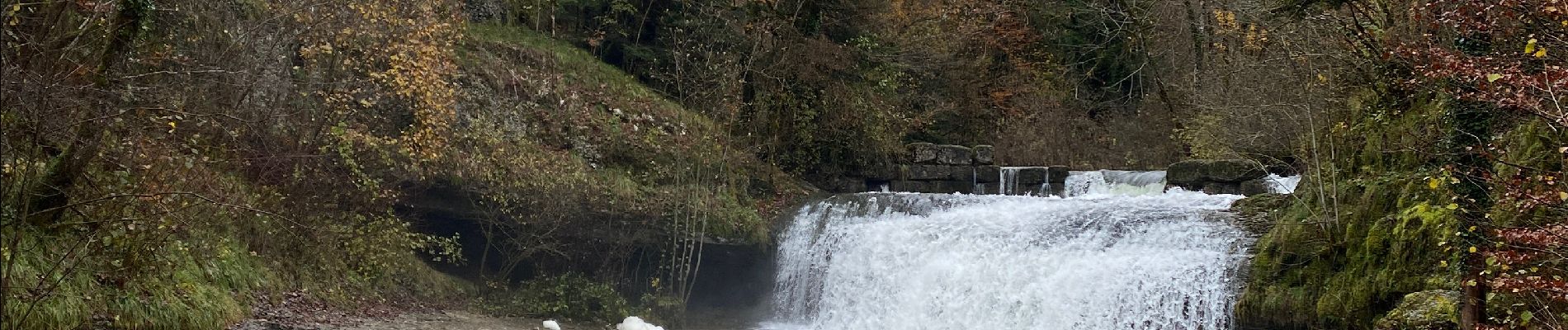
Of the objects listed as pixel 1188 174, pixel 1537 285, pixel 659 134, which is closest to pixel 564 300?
pixel 659 134

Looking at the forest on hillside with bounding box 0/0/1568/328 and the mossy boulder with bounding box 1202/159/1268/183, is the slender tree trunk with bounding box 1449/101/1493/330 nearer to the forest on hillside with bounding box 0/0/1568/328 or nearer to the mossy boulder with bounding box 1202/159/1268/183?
the forest on hillside with bounding box 0/0/1568/328

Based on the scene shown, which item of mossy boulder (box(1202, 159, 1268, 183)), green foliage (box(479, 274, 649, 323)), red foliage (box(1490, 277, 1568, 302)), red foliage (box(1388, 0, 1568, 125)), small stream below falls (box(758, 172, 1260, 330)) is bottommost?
green foliage (box(479, 274, 649, 323))

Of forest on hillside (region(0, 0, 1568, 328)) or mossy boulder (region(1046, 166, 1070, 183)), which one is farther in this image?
mossy boulder (region(1046, 166, 1070, 183))

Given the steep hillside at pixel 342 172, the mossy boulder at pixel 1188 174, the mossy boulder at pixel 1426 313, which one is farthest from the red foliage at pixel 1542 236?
the mossy boulder at pixel 1188 174

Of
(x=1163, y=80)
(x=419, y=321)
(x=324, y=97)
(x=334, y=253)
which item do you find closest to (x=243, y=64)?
(x=324, y=97)

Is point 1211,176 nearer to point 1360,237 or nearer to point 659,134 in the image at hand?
point 1360,237

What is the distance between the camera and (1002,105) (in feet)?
81.0

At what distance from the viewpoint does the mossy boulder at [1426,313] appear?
26.8ft

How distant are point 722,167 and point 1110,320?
6.89m

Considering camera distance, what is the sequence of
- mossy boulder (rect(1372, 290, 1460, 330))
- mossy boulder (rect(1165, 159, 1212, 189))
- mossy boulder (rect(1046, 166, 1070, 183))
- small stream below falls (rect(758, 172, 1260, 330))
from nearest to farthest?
mossy boulder (rect(1372, 290, 1460, 330))
small stream below falls (rect(758, 172, 1260, 330))
mossy boulder (rect(1165, 159, 1212, 189))
mossy boulder (rect(1046, 166, 1070, 183))

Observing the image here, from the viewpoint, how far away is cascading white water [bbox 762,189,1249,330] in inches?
444

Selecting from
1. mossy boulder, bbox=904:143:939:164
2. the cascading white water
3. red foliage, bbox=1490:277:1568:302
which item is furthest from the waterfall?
A: red foliage, bbox=1490:277:1568:302

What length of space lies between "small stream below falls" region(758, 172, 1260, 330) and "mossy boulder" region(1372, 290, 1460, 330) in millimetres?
2023

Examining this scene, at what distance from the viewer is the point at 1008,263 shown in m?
12.9
